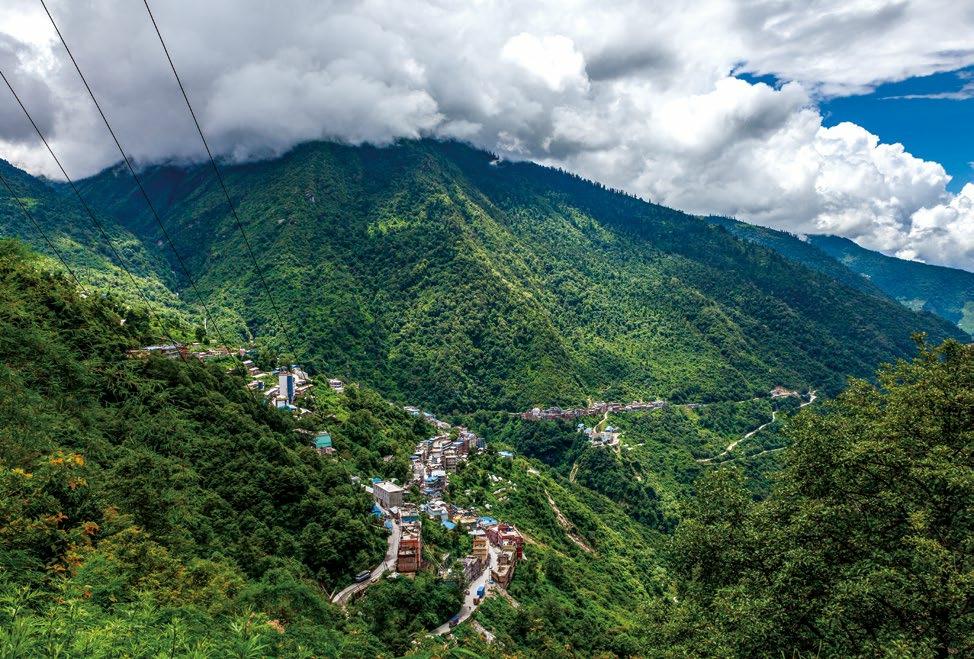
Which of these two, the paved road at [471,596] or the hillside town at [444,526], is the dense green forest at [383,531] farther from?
the hillside town at [444,526]

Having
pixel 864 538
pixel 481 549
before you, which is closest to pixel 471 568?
pixel 481 549

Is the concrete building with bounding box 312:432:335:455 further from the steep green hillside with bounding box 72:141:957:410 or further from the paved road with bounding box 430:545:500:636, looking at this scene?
the steep green hillside with bounding box 72:141:957:410

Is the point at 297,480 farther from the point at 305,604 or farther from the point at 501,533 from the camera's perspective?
the point at 501,533

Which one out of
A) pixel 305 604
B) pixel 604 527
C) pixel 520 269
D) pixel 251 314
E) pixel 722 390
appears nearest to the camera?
pixel 305 604

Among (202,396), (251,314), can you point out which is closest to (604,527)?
(202,396)

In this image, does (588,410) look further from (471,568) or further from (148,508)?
(148,508)

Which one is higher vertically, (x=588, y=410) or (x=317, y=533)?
(x=588, y=410)
